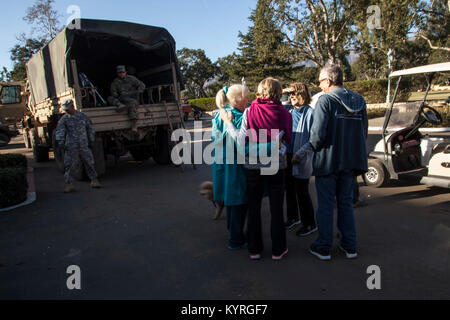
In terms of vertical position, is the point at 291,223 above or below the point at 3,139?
below

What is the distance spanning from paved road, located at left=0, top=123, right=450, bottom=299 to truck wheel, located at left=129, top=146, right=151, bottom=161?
362 cm

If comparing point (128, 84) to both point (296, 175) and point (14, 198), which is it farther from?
point (296, 175)

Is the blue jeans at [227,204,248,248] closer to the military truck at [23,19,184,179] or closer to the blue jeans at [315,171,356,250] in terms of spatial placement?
the blue jeans at [315,171,356,250]

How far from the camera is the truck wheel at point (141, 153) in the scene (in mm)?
9312

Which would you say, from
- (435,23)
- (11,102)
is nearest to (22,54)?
(11,102)

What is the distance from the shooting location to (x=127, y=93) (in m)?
7.62

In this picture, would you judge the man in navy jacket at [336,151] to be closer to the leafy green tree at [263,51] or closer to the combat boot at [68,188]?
the combat boot at [68,188]

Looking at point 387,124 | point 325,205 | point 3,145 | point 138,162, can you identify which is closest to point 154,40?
point 138,162

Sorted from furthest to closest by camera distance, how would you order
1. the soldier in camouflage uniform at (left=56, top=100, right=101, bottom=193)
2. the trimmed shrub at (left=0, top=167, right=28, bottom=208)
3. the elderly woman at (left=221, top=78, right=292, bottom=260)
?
the soldier in camouflage uniform at (left=56, top=100, right=101, bottom=193) < the trimmed shrub at (left=0, top=167, right=28, bottom=208) < the elderly woman at (left=221, top=78, right=292, bottom=260)

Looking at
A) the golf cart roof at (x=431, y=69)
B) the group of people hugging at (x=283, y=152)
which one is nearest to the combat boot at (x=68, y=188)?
the group of people hugging at (x=283, y=152)

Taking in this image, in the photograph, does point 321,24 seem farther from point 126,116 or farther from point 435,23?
point 126,116

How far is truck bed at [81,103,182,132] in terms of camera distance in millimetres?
7059

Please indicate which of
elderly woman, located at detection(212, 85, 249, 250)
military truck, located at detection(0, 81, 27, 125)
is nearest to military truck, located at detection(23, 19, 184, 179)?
→ elderly woman, located at detection(212, 85, 249, 250)

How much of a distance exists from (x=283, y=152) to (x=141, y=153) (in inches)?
272
